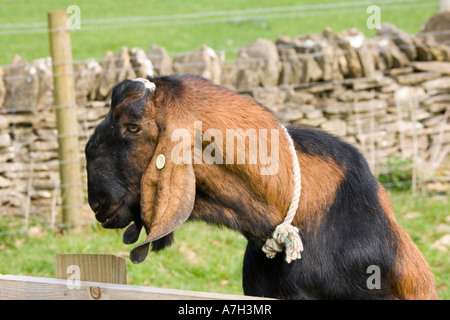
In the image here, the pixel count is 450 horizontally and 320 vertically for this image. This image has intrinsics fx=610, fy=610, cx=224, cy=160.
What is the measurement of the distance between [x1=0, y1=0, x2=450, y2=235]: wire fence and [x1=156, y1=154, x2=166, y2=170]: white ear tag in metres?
4.31

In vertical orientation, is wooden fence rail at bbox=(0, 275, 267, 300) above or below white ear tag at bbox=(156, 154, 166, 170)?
below

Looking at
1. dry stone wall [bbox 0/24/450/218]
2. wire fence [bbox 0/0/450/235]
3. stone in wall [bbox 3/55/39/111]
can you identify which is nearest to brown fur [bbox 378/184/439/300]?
wire fence [bbox 0/0/450/235]

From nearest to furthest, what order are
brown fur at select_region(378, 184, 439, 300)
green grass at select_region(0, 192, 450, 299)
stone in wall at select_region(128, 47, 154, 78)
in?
brown fur at select_region(378, 184, 439, 300), green grass at select_region(0, 192, 450, 299), stone in wall at select_region(128, 47, 154, 78)

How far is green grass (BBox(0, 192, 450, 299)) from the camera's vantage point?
5.93m

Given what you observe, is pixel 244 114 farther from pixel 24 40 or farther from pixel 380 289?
pixel 24 40

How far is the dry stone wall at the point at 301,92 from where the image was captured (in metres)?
7.48

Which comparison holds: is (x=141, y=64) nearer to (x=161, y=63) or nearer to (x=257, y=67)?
(x=161, y=63)

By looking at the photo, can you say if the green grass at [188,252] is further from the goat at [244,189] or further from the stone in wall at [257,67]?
the goat at [244,189]

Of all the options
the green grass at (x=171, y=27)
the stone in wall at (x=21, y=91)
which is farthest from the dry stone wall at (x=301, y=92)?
the green grass at (x=171, y=27)

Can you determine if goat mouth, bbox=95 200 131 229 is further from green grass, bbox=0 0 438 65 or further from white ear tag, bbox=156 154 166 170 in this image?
green grass, bbox=0 0 438 65

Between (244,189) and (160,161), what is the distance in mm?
427

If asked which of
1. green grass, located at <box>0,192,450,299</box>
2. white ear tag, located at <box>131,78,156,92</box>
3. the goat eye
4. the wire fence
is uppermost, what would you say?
white ear tag, located at <box>131,78,156,92</box>
